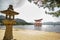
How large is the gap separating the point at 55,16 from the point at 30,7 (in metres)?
0.53

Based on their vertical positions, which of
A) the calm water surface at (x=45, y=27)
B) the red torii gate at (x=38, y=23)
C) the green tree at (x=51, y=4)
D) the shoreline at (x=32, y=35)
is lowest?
the shoreline at (x=32, y=35)

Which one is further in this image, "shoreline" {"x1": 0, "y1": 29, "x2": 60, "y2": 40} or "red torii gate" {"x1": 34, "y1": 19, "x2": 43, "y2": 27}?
"red torii gate" {"x1": 34, "y1": 19, "x2": 43, "y2": 27}

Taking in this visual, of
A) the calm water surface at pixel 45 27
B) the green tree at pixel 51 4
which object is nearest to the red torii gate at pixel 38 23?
the calm water surface at pixel 45 27

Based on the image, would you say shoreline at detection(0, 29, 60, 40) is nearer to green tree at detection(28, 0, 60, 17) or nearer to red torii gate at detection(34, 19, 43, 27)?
red torii gate at detection(34, 19, 43, 27)

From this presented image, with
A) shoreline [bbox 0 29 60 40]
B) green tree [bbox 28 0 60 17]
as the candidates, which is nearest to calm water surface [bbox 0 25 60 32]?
shoreline [bbox 0 29 60 40]

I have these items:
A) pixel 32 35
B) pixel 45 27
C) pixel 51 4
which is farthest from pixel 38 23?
pixel 51 4

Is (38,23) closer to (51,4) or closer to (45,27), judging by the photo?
(45,27)

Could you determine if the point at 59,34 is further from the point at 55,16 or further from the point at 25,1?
the point at 25,1

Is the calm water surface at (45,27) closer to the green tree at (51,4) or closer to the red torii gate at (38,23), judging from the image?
the red torii gate at (38,23)

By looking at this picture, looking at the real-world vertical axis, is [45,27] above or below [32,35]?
above

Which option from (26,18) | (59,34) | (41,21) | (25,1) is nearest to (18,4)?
(25,1)

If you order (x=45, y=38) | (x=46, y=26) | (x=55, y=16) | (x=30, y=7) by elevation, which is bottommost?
(x=45, y=38)

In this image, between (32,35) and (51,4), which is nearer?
(32,35)

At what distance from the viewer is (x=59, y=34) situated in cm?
268
